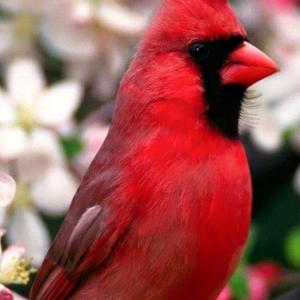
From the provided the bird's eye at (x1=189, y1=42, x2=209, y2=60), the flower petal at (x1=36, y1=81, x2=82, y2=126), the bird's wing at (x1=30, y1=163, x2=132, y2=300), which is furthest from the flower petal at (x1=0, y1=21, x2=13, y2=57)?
the bird's eye at (x1=189, y1=42, x2=209, y2=60)

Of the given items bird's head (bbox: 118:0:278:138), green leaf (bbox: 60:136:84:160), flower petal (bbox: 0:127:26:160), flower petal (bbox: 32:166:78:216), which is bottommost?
flower petal (bbox: 32:166:78:216)

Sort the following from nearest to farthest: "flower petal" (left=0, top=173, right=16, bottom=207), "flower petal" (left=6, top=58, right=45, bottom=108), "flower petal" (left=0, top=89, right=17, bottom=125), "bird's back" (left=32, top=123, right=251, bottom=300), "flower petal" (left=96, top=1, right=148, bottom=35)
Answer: "flower petal" (left=0, top=173, right=16, bottom=207) → "bird's back" (left=32, top=123, right=251, bottom=300) → "flower petal" (left=0, top=89, right=17, bottom=125) → "flower petal" (left=6, top=58, right=45, bottom=108) → "flower petal" (left=96, top=1, right=148, bottom=35)

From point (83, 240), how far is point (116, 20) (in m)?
0.56

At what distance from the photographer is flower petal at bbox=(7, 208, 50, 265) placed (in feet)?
9.34

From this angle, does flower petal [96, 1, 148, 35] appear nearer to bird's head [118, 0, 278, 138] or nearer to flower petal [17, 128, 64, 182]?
flower petal [17, 128, 64, 182]

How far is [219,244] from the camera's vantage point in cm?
252

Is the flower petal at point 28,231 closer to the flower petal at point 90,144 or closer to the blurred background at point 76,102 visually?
the blurred background at point 76,102

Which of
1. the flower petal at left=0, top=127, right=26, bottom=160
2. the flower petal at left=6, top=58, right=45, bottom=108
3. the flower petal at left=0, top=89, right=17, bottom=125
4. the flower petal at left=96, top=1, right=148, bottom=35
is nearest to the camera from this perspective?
the flower petal at left=0, top=127, right=26, bottom=160

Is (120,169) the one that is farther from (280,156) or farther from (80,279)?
(280,156)

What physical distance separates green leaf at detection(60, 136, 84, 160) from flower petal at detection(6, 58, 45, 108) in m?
0.10

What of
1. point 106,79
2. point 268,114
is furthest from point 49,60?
point 268,114

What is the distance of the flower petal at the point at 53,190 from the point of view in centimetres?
284

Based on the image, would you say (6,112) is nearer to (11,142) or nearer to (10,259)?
(11,142)

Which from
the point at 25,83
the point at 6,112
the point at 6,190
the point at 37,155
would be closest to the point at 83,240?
the point at 37,155
